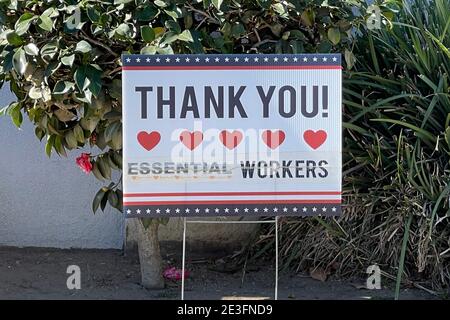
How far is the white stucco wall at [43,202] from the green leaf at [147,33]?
2320 mm

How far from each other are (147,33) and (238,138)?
85 centimetres

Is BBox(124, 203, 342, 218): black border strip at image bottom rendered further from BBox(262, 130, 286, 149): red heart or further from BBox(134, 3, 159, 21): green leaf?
BBox(134, 3, 159, 21): green leaf

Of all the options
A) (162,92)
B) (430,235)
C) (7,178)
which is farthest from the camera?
(7,178)

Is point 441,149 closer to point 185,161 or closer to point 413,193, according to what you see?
point 413,193

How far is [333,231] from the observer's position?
252 inches

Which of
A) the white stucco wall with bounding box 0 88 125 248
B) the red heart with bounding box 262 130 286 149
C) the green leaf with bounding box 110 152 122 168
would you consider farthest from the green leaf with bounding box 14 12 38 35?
the white stucco wall with bounding box 0 88 125 248

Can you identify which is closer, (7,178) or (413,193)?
(413,193)

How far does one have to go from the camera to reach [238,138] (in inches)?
199

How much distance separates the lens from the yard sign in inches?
198

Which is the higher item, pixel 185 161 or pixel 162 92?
pixel 162 92

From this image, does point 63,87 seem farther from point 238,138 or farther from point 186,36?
point 238,138
